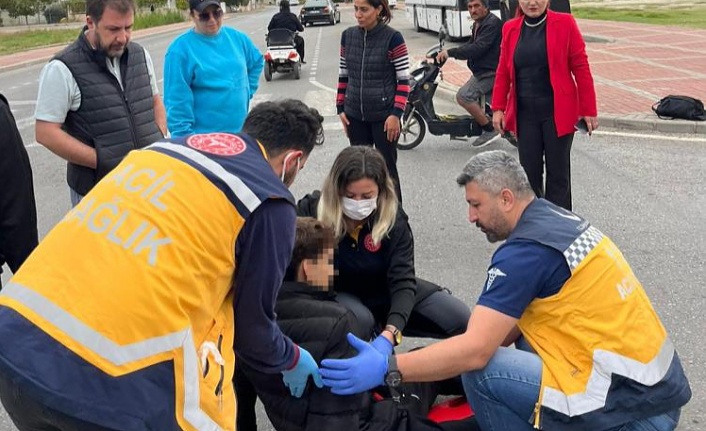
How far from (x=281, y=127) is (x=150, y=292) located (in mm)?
583

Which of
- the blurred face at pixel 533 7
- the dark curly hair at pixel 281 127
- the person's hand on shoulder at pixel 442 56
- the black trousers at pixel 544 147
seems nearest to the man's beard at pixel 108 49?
the dark curly hair at pixel 281 127

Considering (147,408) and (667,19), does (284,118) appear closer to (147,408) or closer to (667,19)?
(147,408)

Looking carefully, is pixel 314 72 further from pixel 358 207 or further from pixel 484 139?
pixel 358 207

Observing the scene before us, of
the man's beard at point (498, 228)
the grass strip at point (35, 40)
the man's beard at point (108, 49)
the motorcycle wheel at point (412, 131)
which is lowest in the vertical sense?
the grass strip at point (35, 40)

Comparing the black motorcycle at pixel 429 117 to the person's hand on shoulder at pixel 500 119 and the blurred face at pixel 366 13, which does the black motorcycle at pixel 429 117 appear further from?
the blurred face at pixel 366 13

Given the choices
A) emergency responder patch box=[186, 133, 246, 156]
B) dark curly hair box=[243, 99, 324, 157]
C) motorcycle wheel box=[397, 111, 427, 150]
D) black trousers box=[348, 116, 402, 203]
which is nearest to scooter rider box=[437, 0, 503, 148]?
motorcycle wheel box=[397, 111, 427, 150]

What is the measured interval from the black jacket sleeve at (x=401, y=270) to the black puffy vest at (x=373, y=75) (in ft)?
5.82

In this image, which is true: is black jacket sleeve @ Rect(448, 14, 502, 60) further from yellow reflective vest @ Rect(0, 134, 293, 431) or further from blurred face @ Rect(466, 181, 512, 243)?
yellow reflective vest @ Rect(0, 134, 293, 431)

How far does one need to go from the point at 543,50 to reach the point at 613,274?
266 centimetres

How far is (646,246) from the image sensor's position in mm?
5184

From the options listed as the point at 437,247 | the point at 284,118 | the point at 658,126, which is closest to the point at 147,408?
the point at 284,118

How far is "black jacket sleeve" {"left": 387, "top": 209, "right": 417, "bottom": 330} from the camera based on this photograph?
342 centimetres

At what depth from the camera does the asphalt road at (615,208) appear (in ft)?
14.1

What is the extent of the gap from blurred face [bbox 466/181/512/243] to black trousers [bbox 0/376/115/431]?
153 centimetres
